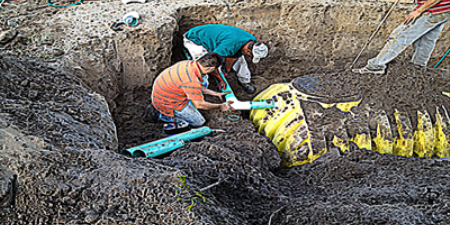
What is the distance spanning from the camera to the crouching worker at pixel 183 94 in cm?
329

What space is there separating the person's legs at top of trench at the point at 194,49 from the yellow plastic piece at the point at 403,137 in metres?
2.24

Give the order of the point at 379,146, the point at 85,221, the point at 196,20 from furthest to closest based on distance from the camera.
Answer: the point at 196,20
the point at 379,146
the point at 85,221

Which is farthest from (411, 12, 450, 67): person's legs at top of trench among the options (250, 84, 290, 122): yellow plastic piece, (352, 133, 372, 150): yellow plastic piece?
(250, 84, 290, 122): yellow plastic piece

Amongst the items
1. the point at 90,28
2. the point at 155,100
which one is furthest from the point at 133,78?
the point at 90,28

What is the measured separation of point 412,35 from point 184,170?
9.96 feet

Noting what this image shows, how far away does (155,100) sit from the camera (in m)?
3.45

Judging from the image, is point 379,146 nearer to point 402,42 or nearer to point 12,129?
point 402,42

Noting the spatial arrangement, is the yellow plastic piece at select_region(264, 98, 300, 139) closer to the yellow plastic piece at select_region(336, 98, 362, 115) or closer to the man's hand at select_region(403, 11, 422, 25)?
the yellow plastic piece at select_region(336, 98, 362, 115)

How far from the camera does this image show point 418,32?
3609 mm

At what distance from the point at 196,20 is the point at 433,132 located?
2962mm

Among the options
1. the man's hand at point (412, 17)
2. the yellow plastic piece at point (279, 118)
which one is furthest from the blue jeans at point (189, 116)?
the man's hand at point (412, 17)

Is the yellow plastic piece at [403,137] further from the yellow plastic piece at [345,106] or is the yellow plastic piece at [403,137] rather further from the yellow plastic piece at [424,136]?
the yellow plastic piece at [345,106]

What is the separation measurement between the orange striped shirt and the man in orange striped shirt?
68.9 inches

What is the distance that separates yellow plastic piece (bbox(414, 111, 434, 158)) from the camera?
3076 millimetres
